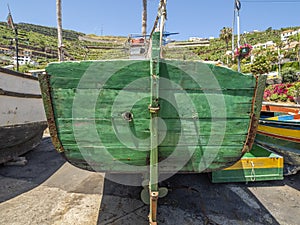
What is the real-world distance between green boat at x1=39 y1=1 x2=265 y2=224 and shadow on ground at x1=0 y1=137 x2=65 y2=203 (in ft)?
6.15

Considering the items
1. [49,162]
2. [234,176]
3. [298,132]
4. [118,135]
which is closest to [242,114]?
[118,135]

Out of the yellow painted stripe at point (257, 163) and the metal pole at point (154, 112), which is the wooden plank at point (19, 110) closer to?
the metal pole at point (154, 112)

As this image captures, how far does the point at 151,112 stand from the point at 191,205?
5.53ft

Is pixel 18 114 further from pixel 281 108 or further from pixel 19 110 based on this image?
pixel 281 108

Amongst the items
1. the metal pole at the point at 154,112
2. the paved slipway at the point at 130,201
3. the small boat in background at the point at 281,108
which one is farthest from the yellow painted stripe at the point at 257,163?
the small boat in background at the point at 281,108

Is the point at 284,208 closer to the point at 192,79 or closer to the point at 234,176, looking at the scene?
the point at 234,176

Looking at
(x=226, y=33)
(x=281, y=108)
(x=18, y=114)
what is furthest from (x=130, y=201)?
(x=226, y=33)

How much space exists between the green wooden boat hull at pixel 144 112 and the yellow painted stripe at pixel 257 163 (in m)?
1.37

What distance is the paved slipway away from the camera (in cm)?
214

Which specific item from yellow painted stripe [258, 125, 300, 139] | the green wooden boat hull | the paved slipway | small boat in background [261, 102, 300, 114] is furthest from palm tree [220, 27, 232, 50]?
the green wooden boat hull

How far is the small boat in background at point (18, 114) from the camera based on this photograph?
3475mm

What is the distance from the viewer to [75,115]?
5.04 feet

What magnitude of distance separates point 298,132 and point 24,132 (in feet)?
17.3

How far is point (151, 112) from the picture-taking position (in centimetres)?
145
